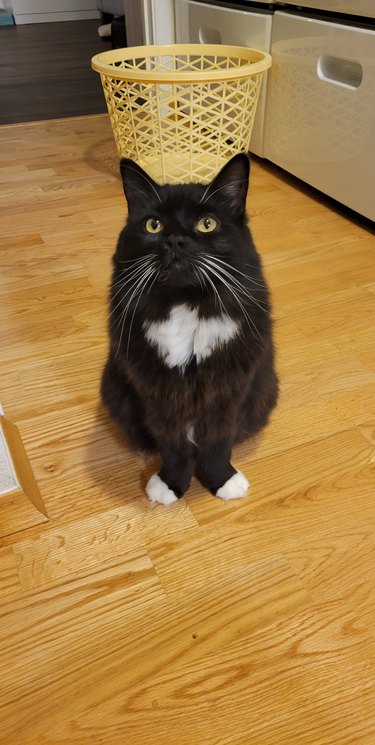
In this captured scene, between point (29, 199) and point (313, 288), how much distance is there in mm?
1179

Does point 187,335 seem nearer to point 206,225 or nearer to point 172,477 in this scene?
point 206,225

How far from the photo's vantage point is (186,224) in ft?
2.41

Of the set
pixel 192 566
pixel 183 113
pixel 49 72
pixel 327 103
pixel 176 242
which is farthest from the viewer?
pixel 49 72

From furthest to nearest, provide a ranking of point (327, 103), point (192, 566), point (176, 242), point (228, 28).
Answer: point (228, 28) → point (327, 103) → point (192, 566) → point (176, 242)

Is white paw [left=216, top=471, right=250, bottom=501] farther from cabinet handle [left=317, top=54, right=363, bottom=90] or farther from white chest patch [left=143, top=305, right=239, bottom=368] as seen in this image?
cabinet handle [left=317, top=54, right=363, bottom=90]

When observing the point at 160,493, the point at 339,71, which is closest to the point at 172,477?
the point at 160,493

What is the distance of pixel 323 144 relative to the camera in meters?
1.80

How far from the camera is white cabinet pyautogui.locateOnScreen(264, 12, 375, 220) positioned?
5.24 feet

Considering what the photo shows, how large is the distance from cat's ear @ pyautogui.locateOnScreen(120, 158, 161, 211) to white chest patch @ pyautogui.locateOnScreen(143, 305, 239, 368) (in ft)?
0.56

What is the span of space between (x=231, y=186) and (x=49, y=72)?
12.4ft

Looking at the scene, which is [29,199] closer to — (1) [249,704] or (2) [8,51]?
(1) [249,704]

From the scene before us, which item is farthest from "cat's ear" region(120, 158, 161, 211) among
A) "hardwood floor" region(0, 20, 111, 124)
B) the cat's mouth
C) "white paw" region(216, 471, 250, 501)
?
"hardwood floor" region(0, 20, 111, 124)

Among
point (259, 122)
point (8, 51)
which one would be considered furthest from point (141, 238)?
point (8, 51)

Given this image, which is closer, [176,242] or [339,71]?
[176,242]
